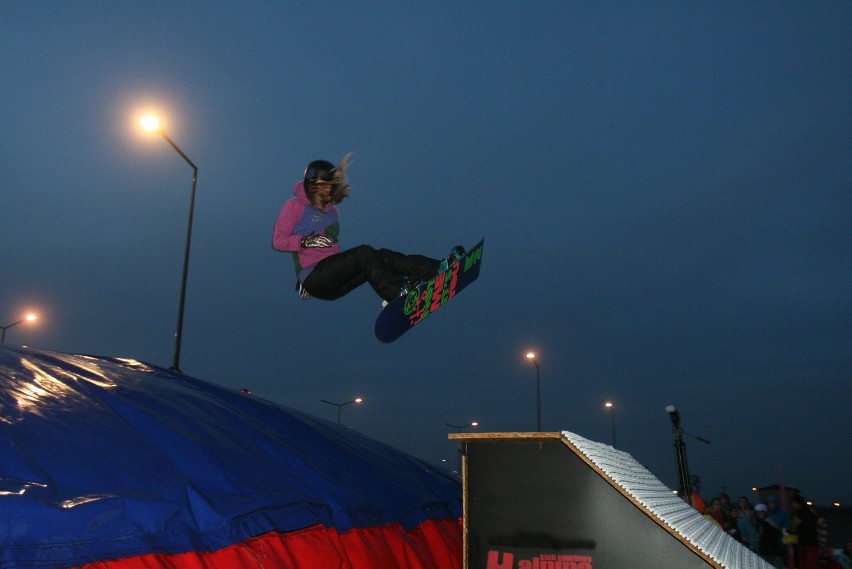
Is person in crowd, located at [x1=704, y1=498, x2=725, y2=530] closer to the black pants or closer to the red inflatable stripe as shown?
the red inflatable stripe

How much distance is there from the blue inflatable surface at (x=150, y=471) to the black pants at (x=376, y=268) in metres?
1.94

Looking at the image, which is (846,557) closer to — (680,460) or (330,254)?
(680,460)

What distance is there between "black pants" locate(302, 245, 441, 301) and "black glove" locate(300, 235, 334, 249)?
0.29m

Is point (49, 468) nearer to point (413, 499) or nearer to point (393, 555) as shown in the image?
point (393, 555)

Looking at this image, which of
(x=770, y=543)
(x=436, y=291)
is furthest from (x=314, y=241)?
(x=770, y=543)

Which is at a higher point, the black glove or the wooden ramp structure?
the black glove

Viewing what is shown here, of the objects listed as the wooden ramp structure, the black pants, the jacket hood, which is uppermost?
the jacket hood

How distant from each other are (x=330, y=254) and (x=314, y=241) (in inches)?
10.8

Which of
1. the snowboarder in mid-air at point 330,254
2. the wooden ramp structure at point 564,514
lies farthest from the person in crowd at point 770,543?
the snowboarder in mid-air at point 330,254

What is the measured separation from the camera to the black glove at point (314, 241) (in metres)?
8.23

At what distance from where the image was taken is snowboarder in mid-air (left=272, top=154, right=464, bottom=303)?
7.89m

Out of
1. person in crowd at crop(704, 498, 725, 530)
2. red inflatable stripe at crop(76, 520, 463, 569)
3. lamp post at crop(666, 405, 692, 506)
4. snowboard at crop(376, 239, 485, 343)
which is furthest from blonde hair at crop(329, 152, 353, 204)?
person in crowd at crop(704, 498, 725, 530)

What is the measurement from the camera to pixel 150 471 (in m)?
4.56

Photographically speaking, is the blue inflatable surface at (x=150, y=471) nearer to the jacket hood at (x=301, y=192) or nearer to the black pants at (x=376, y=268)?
the black pants at (x=376, y=268)
